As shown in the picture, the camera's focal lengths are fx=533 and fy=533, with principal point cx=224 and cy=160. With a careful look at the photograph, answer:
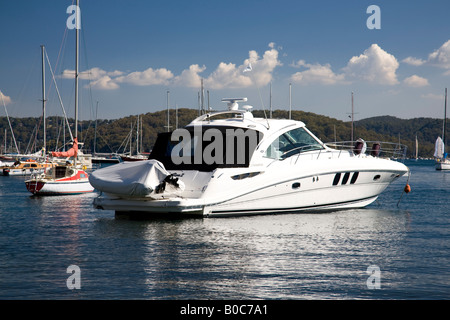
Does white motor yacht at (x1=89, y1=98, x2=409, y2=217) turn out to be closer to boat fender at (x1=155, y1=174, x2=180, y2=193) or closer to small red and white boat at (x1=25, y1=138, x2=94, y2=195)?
boat fender at (x1=155, y1=174, x2=180, y2=193)

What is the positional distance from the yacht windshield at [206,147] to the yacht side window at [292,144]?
59cm

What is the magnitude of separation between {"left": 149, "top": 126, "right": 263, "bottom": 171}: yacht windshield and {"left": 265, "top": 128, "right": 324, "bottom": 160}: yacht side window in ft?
1.93

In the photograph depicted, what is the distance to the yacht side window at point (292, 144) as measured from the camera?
1605 cm

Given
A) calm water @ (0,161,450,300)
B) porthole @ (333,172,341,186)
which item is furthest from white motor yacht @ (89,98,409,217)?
calm water @ (0,161,450,300)

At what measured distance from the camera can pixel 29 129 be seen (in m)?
192

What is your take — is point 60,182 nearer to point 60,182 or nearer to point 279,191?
point 60,182

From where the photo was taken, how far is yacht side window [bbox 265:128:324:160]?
16.0 metres

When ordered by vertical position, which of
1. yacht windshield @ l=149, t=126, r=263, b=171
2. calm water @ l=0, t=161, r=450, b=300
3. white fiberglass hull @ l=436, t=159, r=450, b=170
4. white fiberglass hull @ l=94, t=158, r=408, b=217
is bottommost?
white fiberglass hull @ l=436, t=159, r=450, b=170

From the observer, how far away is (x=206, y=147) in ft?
51.1

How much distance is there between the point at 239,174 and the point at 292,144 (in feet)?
8.41

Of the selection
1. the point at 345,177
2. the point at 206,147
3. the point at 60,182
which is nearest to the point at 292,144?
the point at 345,177

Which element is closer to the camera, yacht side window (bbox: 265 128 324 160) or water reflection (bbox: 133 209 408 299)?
water reflection (bbox: 133 209 408 299)

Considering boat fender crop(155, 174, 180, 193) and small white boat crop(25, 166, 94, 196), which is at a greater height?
boat fender crop(155, 174, 180, 193)
